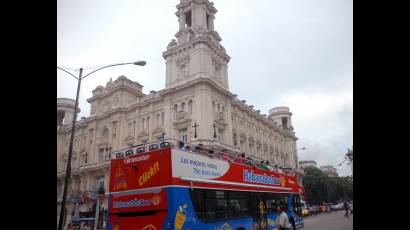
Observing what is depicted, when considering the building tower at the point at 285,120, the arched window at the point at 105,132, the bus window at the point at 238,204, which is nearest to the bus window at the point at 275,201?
the bus window at the point at 238,204

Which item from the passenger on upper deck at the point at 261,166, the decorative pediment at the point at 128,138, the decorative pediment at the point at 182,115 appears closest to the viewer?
the passenger on upper deck at the point at 261,166

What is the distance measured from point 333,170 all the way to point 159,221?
151844 mm

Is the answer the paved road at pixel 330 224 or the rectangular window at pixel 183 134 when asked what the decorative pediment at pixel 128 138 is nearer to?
the rectangular window at pixel 183 134

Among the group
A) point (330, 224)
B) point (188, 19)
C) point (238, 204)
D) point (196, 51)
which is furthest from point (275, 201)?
point (188, 19)

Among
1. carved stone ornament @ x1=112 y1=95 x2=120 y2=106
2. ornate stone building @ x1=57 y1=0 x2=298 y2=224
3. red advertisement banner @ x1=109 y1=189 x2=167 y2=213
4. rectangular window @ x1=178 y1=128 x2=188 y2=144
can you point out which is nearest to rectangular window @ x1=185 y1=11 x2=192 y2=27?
ornate stone building @ x1=57 y1=0 x2=298 y2=224

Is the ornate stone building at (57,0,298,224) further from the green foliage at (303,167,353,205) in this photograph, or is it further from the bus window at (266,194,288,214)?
the green foliage at (303,167,353,205)

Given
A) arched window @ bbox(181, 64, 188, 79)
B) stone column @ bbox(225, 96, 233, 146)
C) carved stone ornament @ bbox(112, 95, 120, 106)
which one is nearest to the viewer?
stone column @ bbox(225, 96, 233, 146)

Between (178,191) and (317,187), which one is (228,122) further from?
(317,187)

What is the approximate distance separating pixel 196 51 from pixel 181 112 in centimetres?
856

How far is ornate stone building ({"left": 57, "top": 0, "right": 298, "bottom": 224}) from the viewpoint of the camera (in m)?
39.3

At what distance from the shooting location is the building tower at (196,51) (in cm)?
4112

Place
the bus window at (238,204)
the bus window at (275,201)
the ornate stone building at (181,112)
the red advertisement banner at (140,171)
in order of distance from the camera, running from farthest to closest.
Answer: the ornate stone building at (181,112)
the bus window at (275,201)
the bus window at (238,204)
the red advertisement banner at (140,171)

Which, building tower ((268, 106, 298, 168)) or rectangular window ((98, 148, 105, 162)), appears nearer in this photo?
rectangular window ((98, 148, 105, 162))
